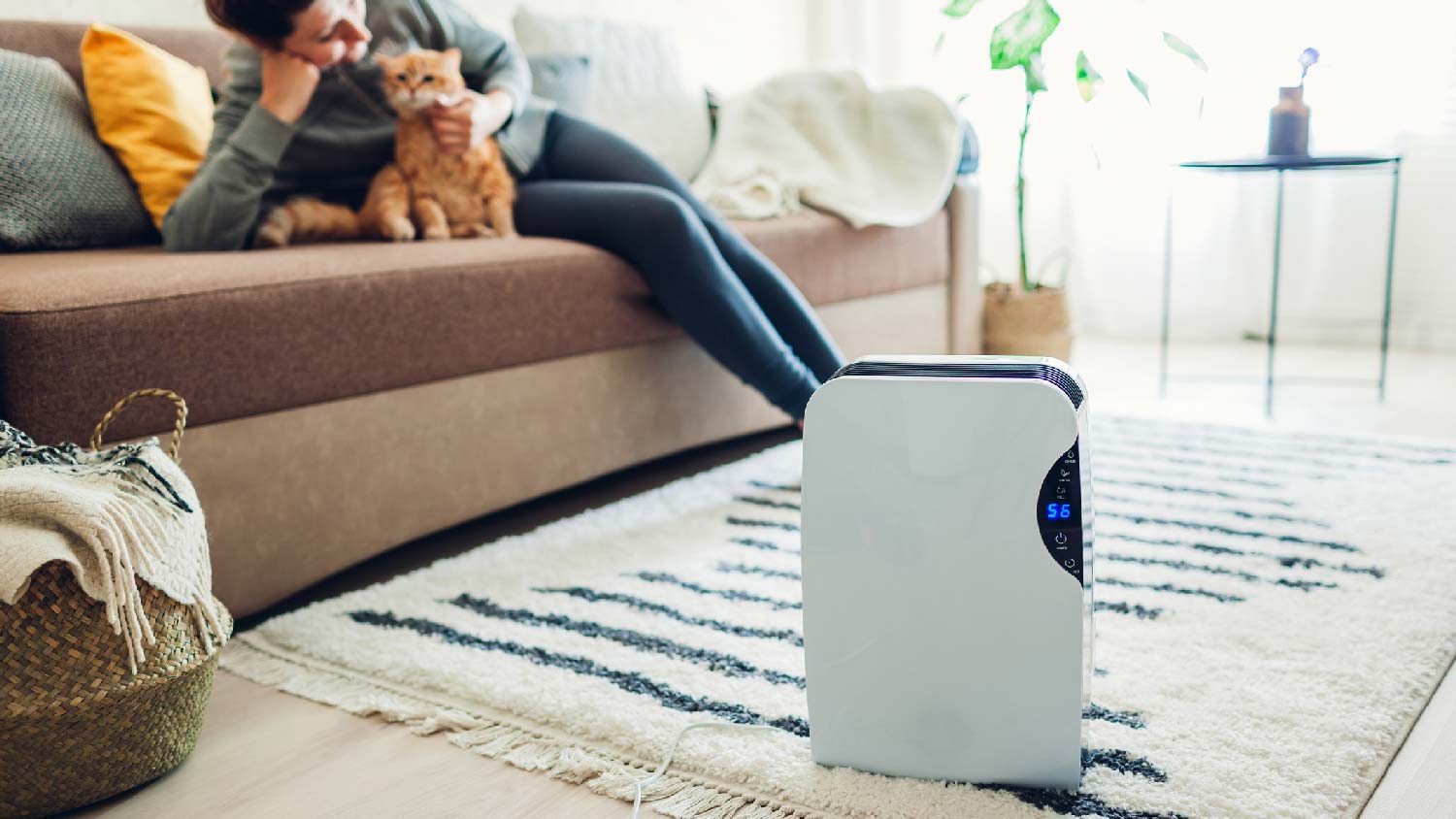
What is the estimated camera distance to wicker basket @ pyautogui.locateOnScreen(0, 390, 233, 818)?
874 mm

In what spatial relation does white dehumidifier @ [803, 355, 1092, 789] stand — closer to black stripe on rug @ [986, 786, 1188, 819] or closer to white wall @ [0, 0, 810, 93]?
black stripe on rug @ [986, 786, 1188, 819]

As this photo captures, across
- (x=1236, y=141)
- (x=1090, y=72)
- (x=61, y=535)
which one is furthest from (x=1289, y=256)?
(x=61, y=535)

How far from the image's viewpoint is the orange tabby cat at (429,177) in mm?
1711

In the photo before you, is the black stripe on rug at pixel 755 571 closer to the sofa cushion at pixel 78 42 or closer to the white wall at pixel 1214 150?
the sofa cushion at pixel 78 42

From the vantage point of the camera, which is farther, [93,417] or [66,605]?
[93,417]

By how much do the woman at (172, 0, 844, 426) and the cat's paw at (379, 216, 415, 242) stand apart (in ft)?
0.47

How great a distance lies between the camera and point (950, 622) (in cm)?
87

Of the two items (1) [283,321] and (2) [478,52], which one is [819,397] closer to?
(1) [283,321]

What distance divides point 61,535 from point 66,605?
0.19 ft

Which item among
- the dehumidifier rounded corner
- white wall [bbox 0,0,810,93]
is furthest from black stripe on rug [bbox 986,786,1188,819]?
white wall [bbox 0,0,810,93]

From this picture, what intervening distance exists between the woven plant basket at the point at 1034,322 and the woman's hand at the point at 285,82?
1.57 meters

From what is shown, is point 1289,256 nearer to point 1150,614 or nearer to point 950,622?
point 1150,614

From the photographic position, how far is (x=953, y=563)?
85cm

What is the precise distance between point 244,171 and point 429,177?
31cm
